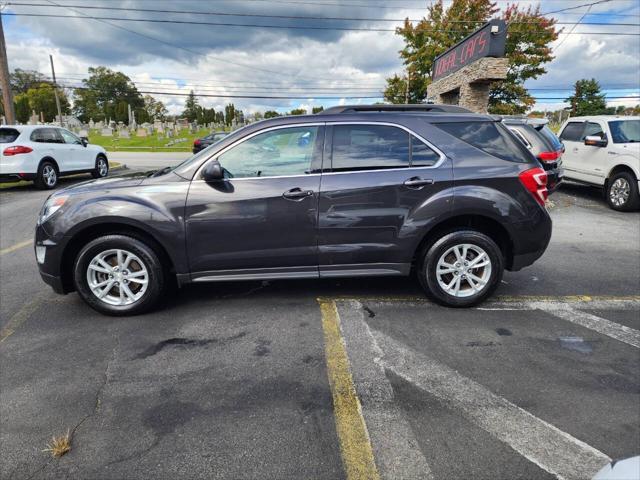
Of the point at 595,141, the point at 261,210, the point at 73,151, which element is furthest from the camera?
the point at 73,151

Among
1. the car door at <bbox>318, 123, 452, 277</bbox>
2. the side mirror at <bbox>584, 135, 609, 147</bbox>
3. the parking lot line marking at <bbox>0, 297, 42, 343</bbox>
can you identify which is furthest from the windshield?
the parking lot line marking at <bbox>0, 297, 42, 343</bbox>

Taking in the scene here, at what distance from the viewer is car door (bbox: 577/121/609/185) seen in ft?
31.5

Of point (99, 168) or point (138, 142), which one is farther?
point (138, 142)

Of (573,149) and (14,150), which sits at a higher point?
(573,149)

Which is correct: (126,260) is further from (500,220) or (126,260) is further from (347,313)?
(500,220)

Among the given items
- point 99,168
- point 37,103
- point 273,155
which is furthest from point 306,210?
point 37,103

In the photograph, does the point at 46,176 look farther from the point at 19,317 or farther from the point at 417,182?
the point at 417,182

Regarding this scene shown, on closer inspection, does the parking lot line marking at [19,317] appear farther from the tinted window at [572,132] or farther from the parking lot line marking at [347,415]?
the tinted window at [572,132]

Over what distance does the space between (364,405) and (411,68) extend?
33.9 m

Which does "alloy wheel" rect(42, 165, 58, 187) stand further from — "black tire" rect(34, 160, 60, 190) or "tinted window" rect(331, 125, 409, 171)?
"tinted window" rect(331, 125, 409, 171)

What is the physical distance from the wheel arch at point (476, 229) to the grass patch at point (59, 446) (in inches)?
119

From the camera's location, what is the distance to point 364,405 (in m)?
2.63

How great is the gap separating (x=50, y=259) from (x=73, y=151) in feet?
33.8

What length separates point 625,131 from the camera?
931 cm
